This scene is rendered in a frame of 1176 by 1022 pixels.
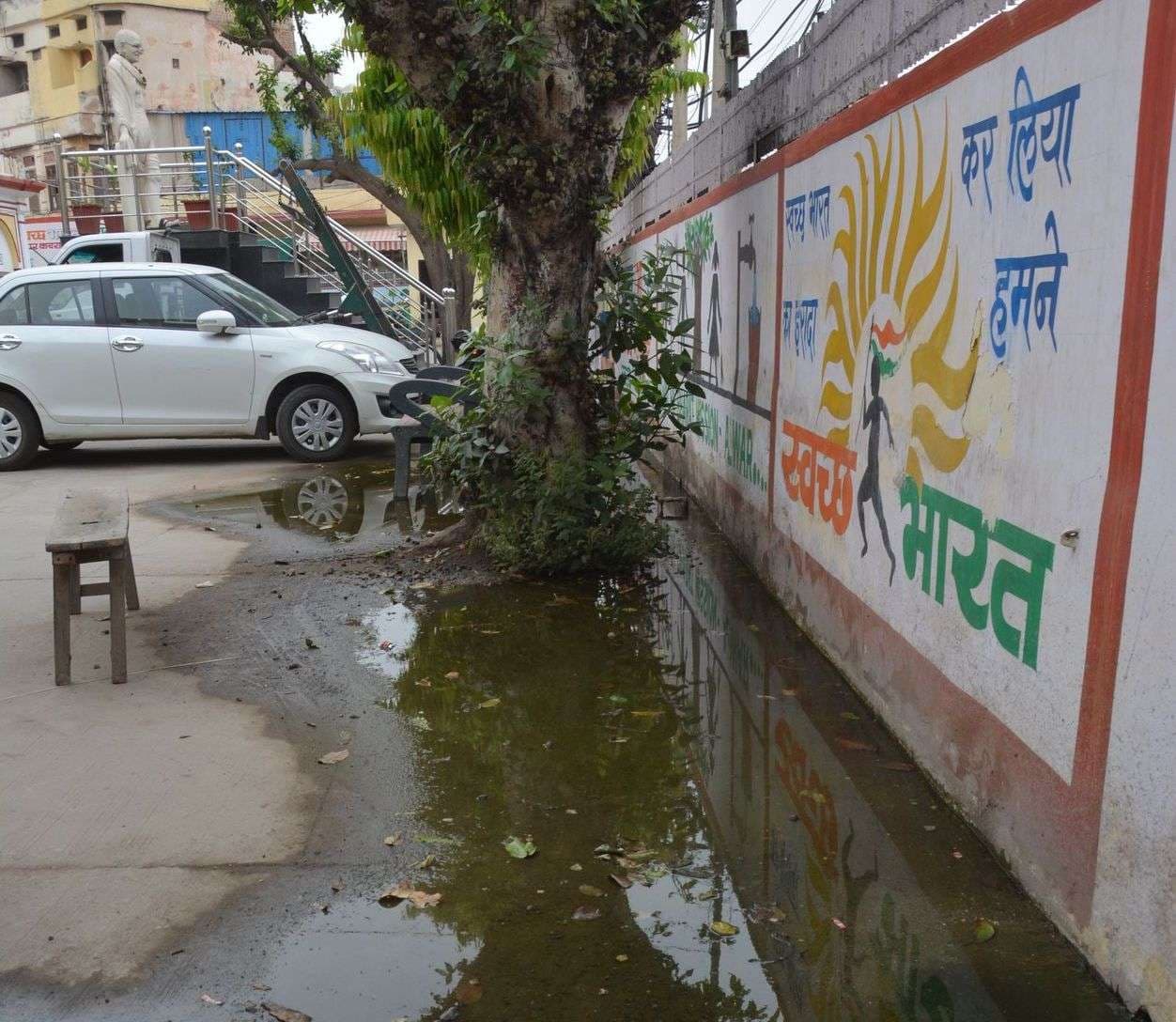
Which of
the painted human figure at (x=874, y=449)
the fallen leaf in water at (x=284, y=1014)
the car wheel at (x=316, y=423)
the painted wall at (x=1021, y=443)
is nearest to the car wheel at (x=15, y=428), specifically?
the car wheel at (x=316, y=423)

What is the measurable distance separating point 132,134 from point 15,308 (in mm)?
15064

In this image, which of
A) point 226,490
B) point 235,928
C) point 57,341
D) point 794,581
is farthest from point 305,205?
point 235,928

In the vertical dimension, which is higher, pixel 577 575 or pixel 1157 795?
pixel 1157 795

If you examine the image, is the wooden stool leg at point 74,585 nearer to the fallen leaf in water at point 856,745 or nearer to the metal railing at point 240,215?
the fallen leaf in water at point 856,745

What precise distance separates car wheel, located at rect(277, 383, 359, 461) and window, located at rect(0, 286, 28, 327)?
2.58m

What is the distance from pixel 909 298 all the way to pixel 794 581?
6.47ft

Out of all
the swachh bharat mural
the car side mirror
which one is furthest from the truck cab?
the swachh bharat mural

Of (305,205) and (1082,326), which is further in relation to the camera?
(305,205)

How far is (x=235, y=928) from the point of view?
10.6 feet

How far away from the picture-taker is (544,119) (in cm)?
631

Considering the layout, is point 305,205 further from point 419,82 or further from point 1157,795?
point 1157,795

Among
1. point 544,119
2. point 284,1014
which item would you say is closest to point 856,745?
point 284,1014

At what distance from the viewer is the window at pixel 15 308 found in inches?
443

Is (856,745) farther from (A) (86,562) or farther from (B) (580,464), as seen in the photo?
(A) (86,562)
